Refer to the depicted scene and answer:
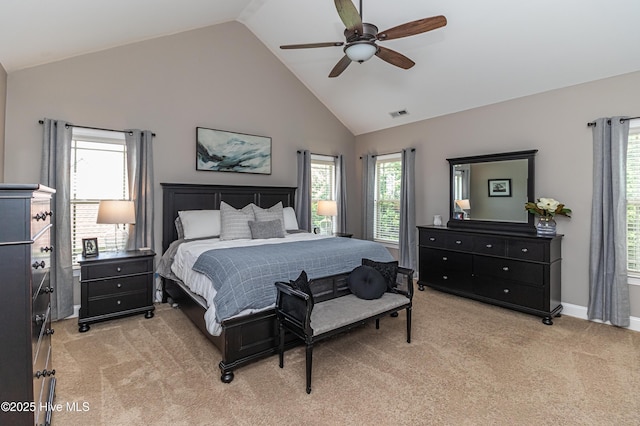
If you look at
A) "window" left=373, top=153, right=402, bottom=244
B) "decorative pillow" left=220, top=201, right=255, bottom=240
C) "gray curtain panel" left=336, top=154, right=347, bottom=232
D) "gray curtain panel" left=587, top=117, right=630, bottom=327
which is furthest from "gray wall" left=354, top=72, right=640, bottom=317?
"decorative pillow" left=220, top=201, right=255, bottom=240

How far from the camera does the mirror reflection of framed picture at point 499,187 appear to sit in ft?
14.3

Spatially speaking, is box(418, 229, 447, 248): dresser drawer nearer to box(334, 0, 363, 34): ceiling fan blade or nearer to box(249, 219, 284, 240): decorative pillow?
box(249, 219, 284, 240): decorative pillow

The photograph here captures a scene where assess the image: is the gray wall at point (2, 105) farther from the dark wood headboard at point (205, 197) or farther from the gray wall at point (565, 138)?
the gray wall at point (565, 138)

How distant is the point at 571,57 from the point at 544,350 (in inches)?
121

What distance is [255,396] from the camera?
89.8 inches

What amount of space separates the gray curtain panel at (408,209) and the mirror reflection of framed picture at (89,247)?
440 centimetres

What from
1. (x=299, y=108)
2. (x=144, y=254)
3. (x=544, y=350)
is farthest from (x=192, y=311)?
(x=299, y=108)

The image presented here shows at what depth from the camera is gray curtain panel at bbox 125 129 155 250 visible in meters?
4.03

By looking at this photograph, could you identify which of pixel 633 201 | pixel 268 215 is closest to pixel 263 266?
pixel 268 215

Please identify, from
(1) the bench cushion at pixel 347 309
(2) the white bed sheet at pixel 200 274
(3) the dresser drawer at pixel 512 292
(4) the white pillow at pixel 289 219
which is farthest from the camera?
(4) the white pillow at pixel 289 219

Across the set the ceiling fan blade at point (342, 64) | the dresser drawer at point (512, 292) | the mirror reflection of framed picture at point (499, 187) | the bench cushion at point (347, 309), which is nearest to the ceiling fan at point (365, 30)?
the ceiling fan blade at point (342, 64)

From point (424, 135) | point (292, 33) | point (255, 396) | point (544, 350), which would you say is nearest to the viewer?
point (255, 396)

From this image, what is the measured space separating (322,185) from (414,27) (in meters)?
3.70

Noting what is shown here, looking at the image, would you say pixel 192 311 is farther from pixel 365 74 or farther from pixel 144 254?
pixel 365 74
